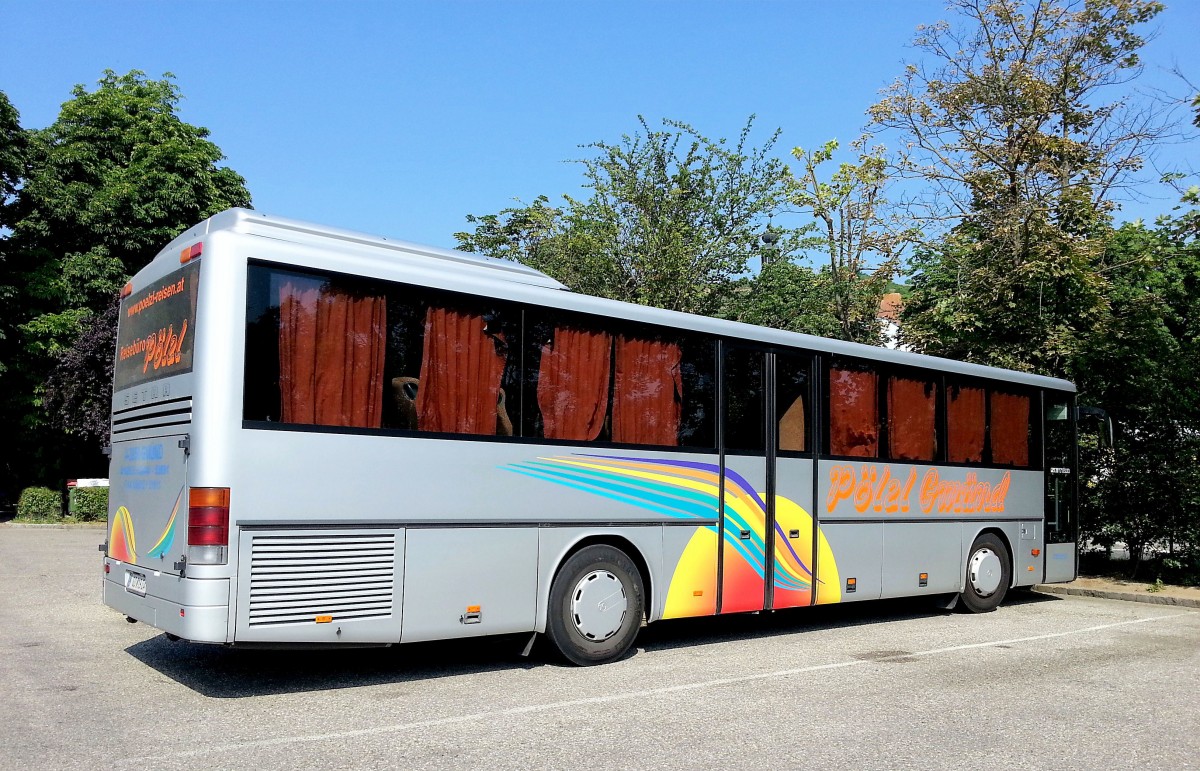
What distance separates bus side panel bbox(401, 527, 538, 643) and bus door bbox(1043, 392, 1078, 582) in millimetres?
8865

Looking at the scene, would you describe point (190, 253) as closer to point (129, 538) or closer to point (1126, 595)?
point (129, 538)

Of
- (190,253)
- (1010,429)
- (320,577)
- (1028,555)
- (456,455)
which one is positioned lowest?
(1028,555)

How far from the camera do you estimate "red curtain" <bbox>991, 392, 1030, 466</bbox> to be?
13547 millimetres

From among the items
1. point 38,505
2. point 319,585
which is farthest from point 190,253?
point 38,505

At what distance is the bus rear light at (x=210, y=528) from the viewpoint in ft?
22.5

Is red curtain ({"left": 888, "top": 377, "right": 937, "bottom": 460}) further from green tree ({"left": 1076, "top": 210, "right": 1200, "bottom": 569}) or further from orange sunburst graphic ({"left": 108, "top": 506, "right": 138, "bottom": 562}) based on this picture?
orange sunburst graphic ({"left": 108, "top": 506, "right": 138, "bottom": 562})

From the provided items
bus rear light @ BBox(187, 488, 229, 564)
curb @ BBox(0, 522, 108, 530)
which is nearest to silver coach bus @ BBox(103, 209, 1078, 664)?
bus rear light @ BBox(187, 488, 229, 564)

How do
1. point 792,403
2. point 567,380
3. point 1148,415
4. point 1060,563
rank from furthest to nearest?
point 1148,415 < point 1060,563 < point 792,403 < point 567,380

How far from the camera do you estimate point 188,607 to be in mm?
6879

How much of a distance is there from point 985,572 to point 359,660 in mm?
8221

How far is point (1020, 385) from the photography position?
553 inches

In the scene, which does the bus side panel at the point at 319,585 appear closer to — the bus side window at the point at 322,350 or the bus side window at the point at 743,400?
the bus side window at the point at 322,350

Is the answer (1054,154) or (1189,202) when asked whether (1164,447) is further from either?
(1054,154)

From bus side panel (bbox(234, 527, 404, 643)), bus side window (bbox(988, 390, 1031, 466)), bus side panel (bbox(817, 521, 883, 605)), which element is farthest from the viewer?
bus side window (bbox(988, 390, 1031, 466))
